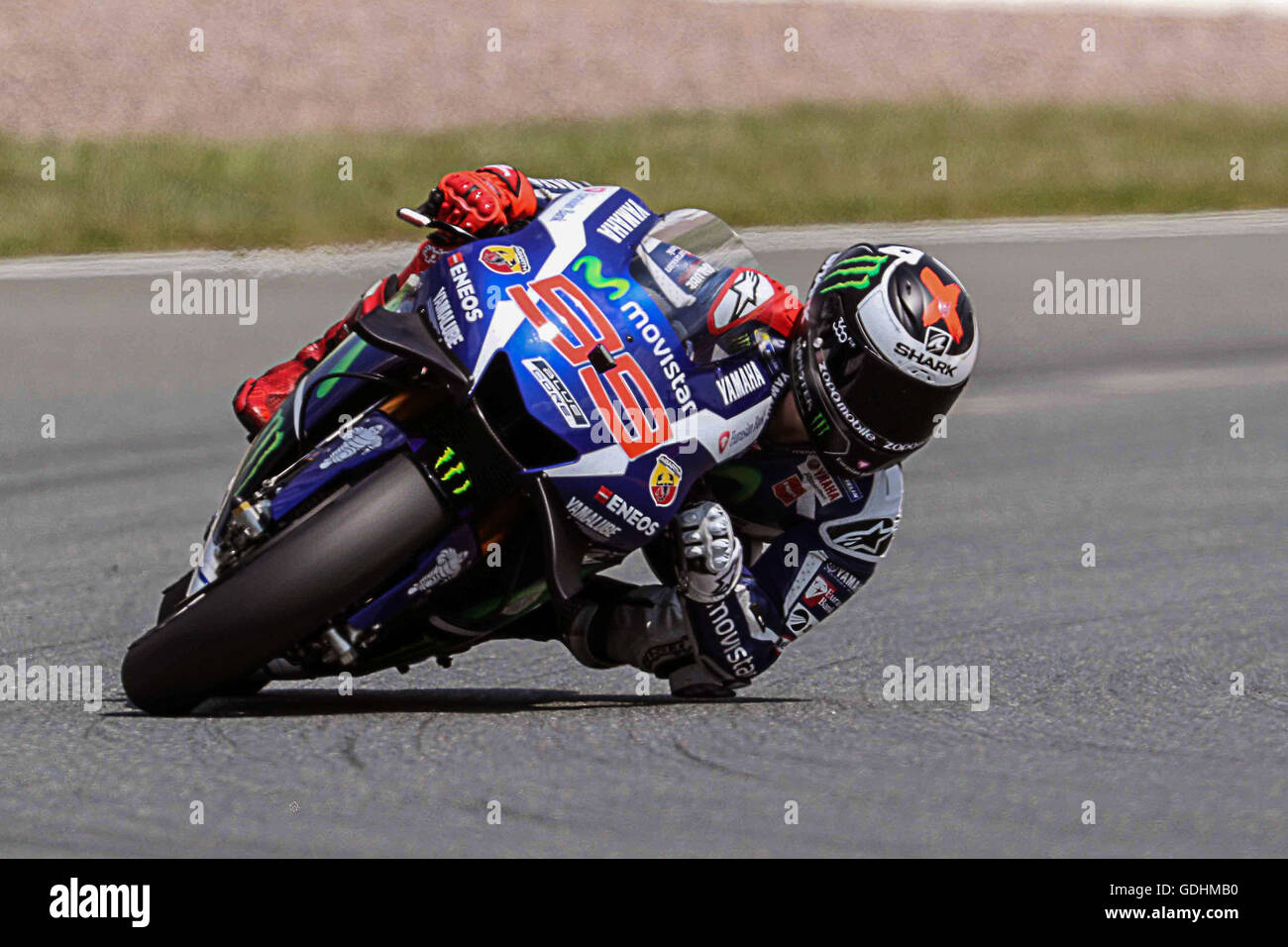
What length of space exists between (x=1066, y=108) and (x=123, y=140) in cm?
932

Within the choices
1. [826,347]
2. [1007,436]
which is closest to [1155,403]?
[1007,436]

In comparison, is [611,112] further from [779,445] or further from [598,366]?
[598,366]

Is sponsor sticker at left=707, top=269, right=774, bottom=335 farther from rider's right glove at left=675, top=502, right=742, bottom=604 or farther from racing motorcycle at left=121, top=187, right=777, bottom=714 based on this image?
rider's right glove at left=675, top=502, right=742, bottom=604

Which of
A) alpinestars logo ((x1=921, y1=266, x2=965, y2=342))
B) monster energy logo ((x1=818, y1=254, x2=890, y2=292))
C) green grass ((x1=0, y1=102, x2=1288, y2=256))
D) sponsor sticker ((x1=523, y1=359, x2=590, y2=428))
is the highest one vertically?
green grass ((x1=0, y1=102, x2=1288, y2=256))

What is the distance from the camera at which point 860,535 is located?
5980 mm

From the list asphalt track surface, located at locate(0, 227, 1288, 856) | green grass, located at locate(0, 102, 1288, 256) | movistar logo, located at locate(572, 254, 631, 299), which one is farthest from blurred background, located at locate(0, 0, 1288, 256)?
movistar logo, located at locate(572, 254, 631, 299)

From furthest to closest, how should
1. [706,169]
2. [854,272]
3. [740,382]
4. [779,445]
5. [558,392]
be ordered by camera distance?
[706,169] < [779,445] < [854,272] < [740,382] < [558,392]

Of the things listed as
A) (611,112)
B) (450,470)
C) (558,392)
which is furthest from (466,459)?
(611,112)

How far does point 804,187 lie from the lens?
1788cm

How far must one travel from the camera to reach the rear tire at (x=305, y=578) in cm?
489

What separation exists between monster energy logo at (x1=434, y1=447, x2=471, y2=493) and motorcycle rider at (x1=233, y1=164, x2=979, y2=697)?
1.83 feet

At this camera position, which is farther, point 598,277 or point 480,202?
point 480,202

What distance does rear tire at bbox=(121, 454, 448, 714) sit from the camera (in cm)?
489

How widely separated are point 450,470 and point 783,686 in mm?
1675
